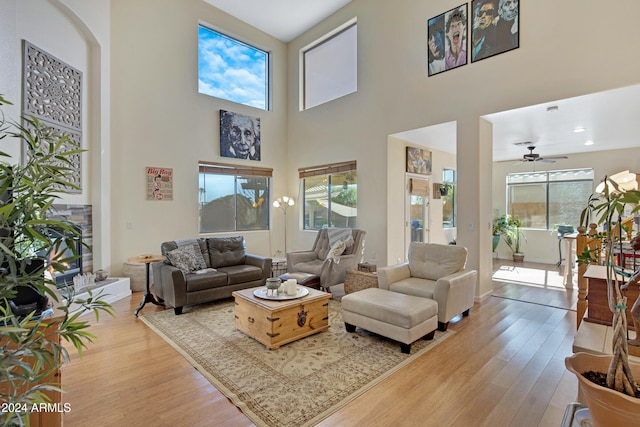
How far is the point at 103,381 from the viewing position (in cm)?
243

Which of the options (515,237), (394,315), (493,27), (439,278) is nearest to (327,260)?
(439,278)

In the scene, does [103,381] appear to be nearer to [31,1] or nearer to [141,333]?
[141,333]

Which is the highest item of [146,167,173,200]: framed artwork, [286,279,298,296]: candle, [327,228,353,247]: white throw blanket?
[146,167,173,200]: framed artwork

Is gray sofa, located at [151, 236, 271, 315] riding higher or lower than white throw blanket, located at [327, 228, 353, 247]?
lower

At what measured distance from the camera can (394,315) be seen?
114 inches

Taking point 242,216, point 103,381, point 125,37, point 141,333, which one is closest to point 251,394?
point 103,381

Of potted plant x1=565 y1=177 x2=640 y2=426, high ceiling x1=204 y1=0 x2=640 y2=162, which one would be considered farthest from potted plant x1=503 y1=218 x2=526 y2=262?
potted plant x1=565 y1=177 x2=640 y2=426

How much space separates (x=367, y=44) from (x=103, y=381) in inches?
248

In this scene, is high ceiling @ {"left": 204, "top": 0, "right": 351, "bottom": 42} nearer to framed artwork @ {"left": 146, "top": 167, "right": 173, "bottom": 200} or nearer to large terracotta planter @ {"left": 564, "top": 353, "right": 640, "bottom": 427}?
framed artwork @ {"left": 146, "top": 167, "right": 173, "bottom": 200}

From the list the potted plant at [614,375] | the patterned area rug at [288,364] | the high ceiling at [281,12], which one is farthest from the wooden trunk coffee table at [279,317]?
the high ceiling at [281,12]

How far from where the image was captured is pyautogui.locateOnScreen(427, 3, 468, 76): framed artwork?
4.58m

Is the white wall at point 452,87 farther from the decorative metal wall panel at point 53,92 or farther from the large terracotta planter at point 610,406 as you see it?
the decorative metal wall panel at point 53,92

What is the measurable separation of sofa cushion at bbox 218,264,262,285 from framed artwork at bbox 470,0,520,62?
4.48 meters

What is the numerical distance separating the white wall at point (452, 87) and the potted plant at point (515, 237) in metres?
3.77
